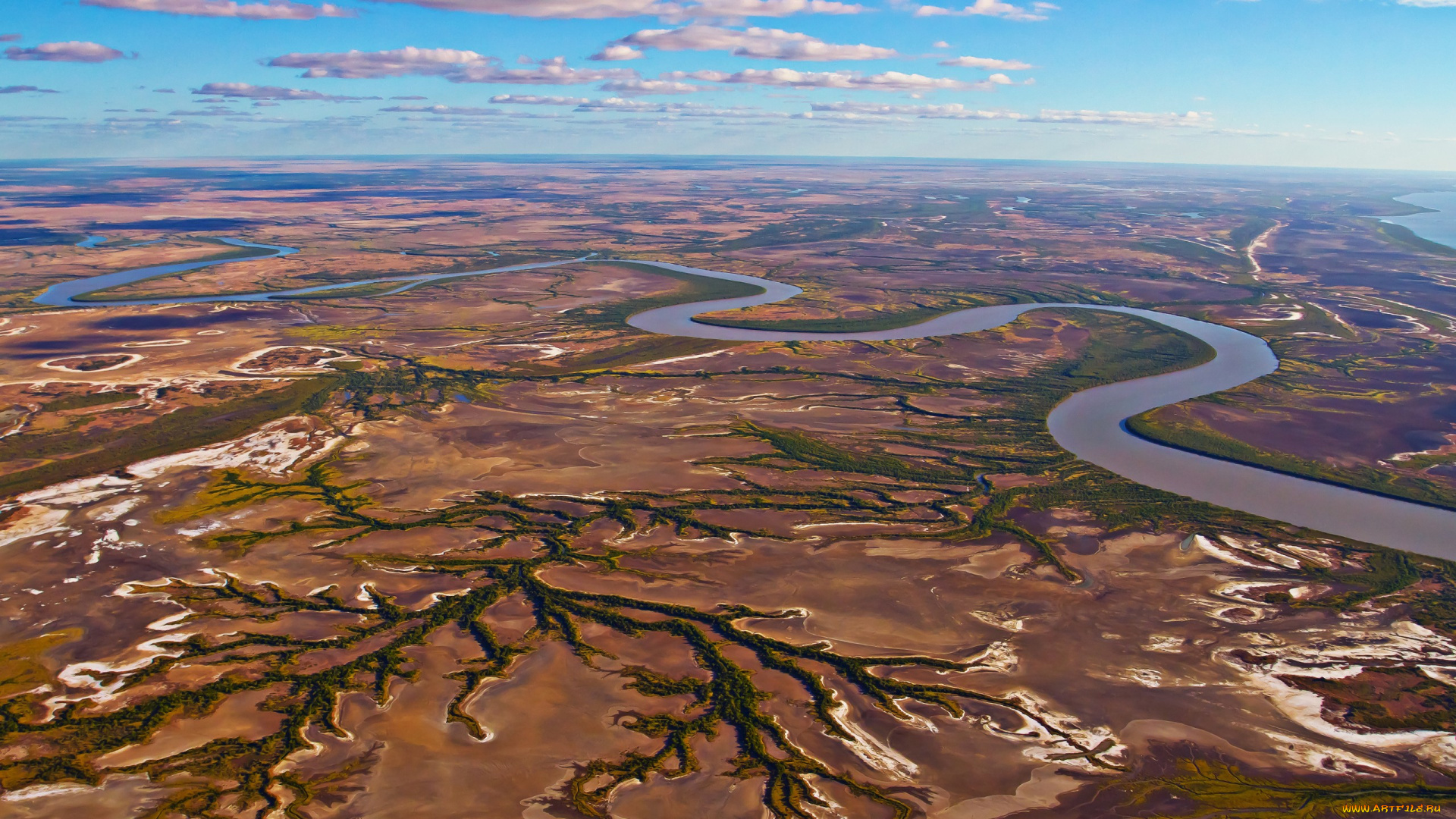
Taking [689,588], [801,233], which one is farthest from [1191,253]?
[689,588]

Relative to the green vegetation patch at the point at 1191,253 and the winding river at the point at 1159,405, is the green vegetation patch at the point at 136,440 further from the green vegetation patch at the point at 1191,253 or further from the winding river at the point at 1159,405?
the green vegetation patch at the point at 1191,253

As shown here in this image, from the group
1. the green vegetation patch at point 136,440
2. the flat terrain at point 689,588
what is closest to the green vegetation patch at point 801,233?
the flat terrain at point 689,588

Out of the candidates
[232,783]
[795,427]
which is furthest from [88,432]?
[795,427]

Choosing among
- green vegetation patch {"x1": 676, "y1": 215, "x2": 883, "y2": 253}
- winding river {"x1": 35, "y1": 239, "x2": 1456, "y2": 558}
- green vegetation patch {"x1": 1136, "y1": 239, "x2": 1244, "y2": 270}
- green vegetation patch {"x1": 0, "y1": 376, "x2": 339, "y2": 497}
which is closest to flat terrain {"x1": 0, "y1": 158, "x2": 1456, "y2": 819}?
green vegetation patch {"x1": 0, "y1": 376, "x2": 339, "y2": 497}

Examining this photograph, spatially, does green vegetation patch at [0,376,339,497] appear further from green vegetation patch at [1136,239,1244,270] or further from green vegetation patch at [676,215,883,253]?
green vegetation patch at [1136,239,1244,270]

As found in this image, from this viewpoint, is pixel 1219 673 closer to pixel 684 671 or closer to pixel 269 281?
pixel 684 671

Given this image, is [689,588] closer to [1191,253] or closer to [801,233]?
[1191,253]

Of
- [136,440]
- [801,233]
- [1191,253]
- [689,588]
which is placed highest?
[801,233]
